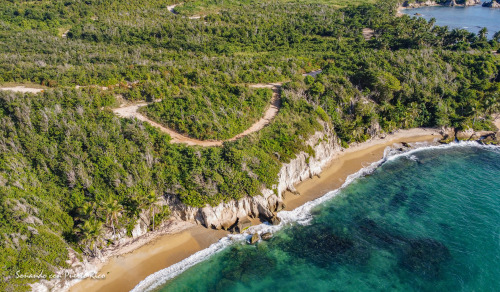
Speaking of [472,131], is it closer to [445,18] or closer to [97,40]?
[97,40]

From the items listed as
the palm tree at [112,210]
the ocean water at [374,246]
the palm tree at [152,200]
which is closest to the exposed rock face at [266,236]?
the ocean water at [374,246]

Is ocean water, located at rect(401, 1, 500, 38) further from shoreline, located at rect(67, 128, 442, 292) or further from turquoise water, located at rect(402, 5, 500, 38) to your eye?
shoreline, located at rect(67, 128, 442, 292)

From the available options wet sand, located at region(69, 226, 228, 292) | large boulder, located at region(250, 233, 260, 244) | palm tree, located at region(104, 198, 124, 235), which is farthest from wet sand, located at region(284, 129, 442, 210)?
palm tree, located at region(104, 198, 124, 235)

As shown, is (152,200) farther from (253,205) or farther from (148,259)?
(253,205)

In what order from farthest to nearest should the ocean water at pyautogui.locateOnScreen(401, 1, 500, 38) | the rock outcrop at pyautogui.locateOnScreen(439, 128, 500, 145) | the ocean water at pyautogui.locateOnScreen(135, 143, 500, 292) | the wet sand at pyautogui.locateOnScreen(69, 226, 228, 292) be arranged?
1. the ocean water at pyautogui.locateOnScreen(401, 1, 500, 38)
2. the rock outcrop at pyautogui.locateOnScreen(439, 128, 500, 145)
3. the ocean water at pyautogui.locateOnScreen(135, 143, 500, 292)
4. the wet sand at pyautogui.locateOnScreen(69, 226, 228, 292)

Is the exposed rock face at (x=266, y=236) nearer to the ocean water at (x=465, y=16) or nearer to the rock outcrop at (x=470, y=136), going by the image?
the rock outcrop at (x=470, y=136)

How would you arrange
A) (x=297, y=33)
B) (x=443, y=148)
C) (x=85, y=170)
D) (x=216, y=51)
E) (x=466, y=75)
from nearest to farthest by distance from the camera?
(x=85, y=170) → (x=443, y=148) → (x=466, y=75) → (x=216, y=51) → (x=297, y=33)

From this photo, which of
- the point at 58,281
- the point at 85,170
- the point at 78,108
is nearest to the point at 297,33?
the point at 78,108
